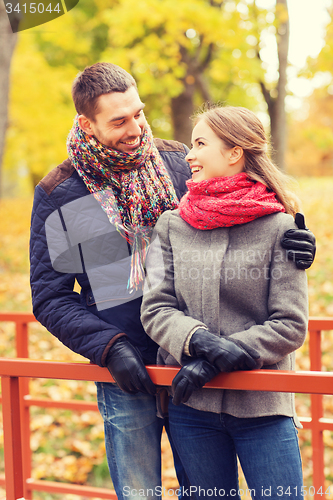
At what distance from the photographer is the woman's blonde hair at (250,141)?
5.70ft

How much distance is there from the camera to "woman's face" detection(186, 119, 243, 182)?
173 cm

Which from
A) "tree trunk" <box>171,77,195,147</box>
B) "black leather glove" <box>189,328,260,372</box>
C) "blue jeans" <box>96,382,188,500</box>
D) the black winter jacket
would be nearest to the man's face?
the black winter jacket

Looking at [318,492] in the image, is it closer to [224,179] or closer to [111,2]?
[224,179]

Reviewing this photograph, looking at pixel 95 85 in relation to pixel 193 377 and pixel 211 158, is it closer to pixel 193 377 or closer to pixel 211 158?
pixel 211 158

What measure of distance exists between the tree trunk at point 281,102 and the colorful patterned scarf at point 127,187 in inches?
234

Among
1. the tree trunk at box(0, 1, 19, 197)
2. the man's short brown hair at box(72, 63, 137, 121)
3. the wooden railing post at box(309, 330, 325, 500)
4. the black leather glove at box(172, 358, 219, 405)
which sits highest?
the tree trunk at box(0, 1, 19, 197)

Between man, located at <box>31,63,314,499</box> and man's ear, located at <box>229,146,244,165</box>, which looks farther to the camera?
man, located at <box>31,63,314,499</box>

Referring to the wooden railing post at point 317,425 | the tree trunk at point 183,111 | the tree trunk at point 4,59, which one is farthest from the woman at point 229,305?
the tree trunk at point 183,111

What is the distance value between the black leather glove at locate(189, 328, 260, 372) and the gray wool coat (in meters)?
0.03

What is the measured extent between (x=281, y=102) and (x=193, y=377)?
7.64 meters

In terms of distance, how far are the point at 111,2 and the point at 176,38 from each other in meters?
3.30

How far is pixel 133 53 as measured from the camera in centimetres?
773

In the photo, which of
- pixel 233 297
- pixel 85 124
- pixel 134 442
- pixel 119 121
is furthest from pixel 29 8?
pixel 134 442

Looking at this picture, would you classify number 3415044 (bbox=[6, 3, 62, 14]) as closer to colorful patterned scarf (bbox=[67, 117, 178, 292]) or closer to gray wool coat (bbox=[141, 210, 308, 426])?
colorful patterned scarf (bbox=[67, 117, 178, 292])
